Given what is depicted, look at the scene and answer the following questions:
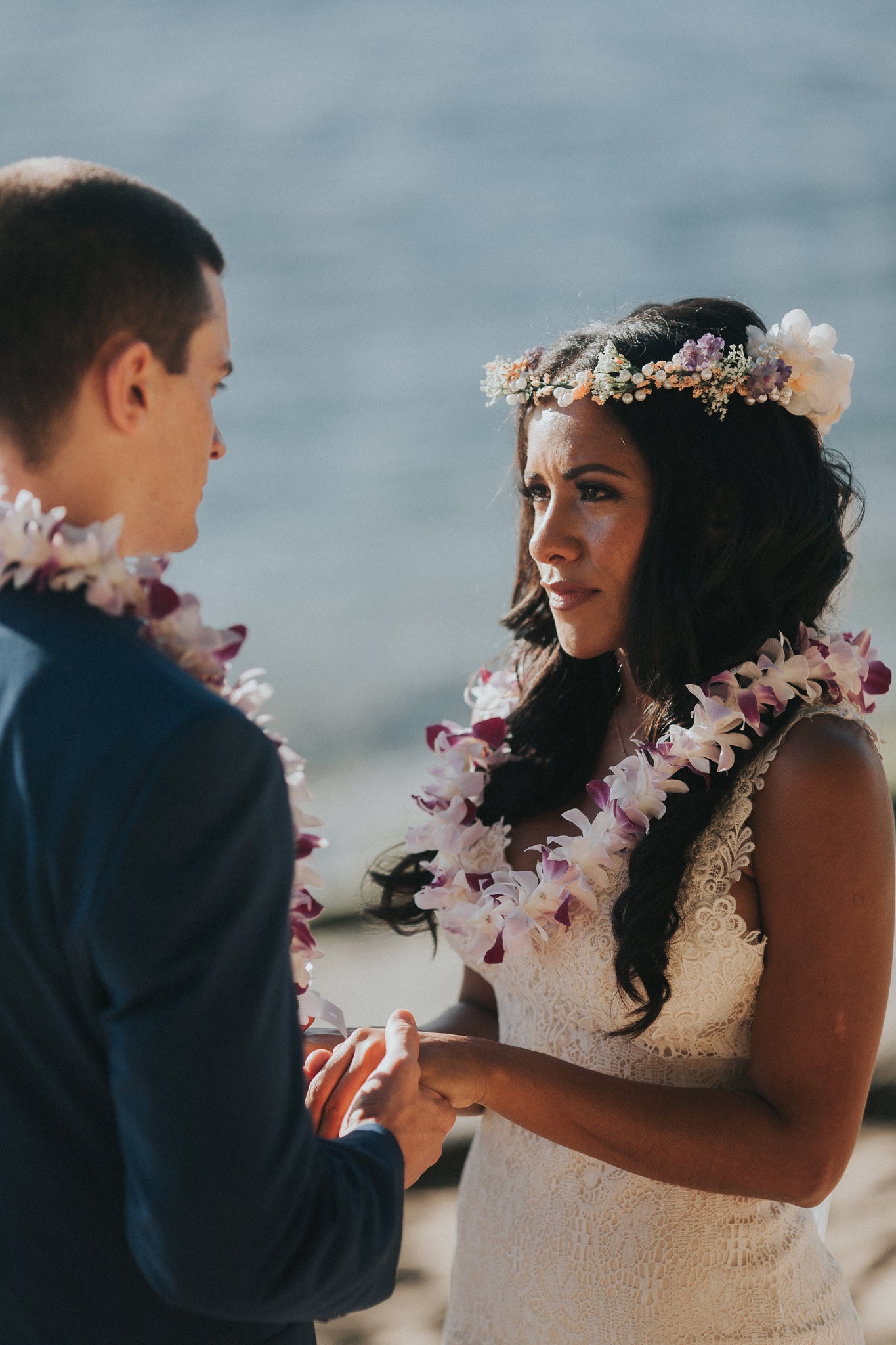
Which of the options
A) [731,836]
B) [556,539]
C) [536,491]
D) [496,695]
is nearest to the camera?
[731,836]

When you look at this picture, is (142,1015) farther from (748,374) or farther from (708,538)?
(748,374)

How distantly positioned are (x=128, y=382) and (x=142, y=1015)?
1.68 ft

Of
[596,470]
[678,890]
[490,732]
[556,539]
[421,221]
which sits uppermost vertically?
[421,221]

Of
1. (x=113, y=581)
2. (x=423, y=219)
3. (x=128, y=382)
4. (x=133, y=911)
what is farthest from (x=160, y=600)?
(x=423, y=219)

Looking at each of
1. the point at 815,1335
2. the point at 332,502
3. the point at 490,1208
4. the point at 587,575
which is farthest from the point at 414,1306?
the point at 332,502

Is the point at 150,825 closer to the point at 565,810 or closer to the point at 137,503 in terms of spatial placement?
the point at 137,503

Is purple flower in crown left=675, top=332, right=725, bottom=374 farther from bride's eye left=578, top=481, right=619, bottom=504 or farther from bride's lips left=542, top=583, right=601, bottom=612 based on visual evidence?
bride's lips left=542, top=583, right=601, bottom=612

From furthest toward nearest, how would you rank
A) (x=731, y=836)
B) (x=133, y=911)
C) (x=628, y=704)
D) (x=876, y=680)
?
(x=628, y=704)
(x=876, y=680)
(x=731, y=836)
(x=133, y=911)

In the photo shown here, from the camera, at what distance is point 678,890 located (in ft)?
5.62

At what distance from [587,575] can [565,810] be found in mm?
407

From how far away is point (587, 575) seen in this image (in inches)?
76.6

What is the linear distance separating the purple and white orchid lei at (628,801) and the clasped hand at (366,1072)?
0.22 metres

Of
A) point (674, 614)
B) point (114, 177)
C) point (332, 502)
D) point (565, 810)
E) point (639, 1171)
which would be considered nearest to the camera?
point (114, 177)

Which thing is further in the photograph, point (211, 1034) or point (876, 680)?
point (876, 680)
